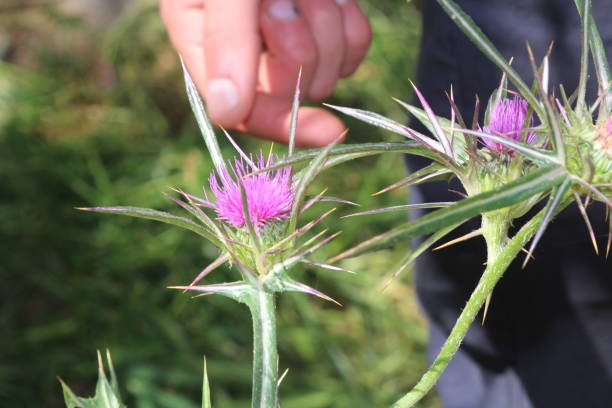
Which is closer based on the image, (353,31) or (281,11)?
(281,11)

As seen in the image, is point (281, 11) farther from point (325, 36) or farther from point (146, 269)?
point (146, 269)

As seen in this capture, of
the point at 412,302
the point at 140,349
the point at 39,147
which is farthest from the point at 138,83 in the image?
the point at 412,302

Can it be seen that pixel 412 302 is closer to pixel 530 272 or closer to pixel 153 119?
pixel 530 272

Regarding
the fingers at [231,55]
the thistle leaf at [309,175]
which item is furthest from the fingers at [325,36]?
the thistle leaf at [309,175]

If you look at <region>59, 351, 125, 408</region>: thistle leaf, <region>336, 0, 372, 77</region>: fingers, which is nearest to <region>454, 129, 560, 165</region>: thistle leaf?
<region>59, 351, 125, 408</region>: thistle leaf

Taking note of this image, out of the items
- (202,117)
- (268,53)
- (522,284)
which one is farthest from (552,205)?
(522,284)

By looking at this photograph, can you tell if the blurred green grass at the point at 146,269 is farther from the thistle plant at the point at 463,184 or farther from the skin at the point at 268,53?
the thistle plant at the point at 463,184

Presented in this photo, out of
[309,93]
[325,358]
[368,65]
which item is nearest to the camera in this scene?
[309,93]

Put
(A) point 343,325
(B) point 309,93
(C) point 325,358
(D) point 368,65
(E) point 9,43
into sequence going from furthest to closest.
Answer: (E) point 9,43, (D) point 368,65, (A) point 343,325, (C) point 325,358, (B) point 309,93
